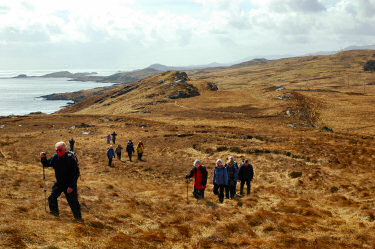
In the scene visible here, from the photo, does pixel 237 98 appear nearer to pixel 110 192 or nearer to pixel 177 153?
pixel 177 153

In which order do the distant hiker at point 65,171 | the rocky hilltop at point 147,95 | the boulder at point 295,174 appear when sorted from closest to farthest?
the distant hiker at point 65,171, the boulder at point 295,174, the rocky hilltop at point 147,95

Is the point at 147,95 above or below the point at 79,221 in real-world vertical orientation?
above

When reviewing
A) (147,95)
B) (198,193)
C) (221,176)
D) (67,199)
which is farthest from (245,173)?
(147,95)

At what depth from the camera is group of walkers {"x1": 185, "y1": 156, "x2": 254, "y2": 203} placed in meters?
15.6

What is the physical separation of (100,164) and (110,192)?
35.6 ft

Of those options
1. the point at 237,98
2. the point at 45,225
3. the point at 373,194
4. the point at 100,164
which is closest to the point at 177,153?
the point at 100,164

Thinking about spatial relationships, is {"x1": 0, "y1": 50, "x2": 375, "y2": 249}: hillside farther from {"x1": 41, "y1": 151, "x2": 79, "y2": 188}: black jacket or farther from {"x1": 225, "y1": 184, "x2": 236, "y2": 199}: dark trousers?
{"x1": 41, "y1": 151, "x2": 79, "y2": 188}: black jacket

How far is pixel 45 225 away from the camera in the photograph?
9289 mm

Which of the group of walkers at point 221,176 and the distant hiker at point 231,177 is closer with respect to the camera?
the group of walkers at point 221,176

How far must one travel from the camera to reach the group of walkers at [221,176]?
1560cm

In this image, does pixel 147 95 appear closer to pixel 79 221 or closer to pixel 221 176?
pixel 221 176

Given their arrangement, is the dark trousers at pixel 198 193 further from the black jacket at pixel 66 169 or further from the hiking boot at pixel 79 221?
the black jacket at pixel 66 169

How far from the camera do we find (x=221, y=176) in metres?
15.7

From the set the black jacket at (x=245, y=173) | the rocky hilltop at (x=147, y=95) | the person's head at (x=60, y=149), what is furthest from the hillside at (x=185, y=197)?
the rocky hilltop at (x=147, y=95)
